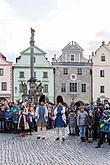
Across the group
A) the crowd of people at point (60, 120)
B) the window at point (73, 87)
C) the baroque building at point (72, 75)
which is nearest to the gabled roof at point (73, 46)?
the baroque building at point (72, 75)

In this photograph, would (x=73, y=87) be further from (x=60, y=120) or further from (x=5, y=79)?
(x=60, y=120)

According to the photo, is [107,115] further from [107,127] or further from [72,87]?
[72,87]

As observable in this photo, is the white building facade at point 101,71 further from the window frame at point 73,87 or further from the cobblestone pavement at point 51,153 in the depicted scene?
the cobblestone pavement at point 51,153

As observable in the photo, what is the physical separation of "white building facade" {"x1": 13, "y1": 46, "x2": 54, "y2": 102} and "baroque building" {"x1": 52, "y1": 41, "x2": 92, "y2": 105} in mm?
1002

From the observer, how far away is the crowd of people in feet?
61.1

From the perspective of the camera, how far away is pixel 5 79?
6662 cm

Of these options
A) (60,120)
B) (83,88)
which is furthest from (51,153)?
(83,88)

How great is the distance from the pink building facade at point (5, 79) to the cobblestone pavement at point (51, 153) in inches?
1860

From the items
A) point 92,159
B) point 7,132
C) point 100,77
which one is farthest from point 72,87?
point 92,159

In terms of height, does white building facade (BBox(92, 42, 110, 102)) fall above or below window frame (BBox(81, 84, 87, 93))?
above

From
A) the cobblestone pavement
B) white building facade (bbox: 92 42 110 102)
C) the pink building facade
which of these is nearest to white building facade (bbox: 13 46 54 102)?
the pink building facade

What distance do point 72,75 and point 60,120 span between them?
48.7 metres

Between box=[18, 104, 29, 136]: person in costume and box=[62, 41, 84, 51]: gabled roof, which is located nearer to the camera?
box=[18, 104, 29, 136]: person in costume

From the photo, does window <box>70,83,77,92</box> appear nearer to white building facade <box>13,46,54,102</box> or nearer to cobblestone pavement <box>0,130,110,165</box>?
white building facade <box>13,46,54,102</box>
